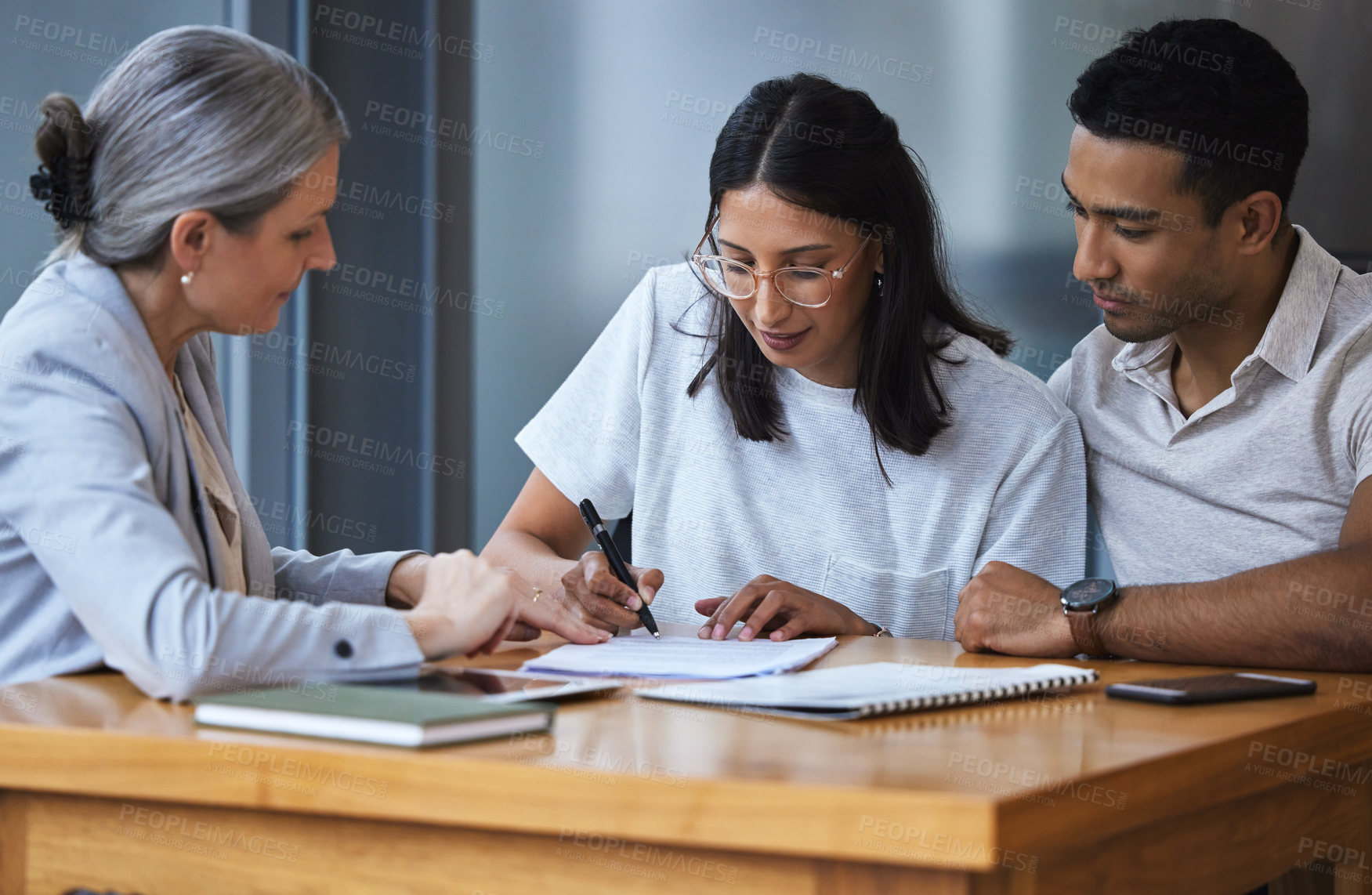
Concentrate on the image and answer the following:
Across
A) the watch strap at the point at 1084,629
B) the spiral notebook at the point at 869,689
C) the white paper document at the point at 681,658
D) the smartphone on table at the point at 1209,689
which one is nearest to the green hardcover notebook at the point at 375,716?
the spiral notebook at the point at 869,689

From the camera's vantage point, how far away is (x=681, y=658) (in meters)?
1.37

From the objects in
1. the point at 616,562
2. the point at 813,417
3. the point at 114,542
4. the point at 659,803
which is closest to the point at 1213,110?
the point at 813,417

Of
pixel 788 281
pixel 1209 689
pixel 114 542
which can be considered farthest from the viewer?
pixel 788 281

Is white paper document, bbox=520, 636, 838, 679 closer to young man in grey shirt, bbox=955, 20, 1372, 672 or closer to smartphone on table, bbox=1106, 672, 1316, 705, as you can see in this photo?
smartphone on table, bbox=1106, 672, 1316, 705

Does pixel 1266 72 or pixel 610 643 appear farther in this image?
pixel 1266 72

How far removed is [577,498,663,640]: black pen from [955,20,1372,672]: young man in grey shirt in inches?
30.3

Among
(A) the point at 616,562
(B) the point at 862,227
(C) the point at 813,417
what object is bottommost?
(A) the point at 616,562

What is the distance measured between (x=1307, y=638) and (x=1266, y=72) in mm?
877

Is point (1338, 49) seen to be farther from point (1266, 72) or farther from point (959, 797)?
point (959, 797)

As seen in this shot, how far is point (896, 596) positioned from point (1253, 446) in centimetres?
58

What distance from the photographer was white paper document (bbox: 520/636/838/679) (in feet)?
4.11

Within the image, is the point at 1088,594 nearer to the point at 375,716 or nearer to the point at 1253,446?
the point at 1253,446

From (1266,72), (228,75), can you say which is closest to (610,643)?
(228,75)

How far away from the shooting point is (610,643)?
4.95 ft
